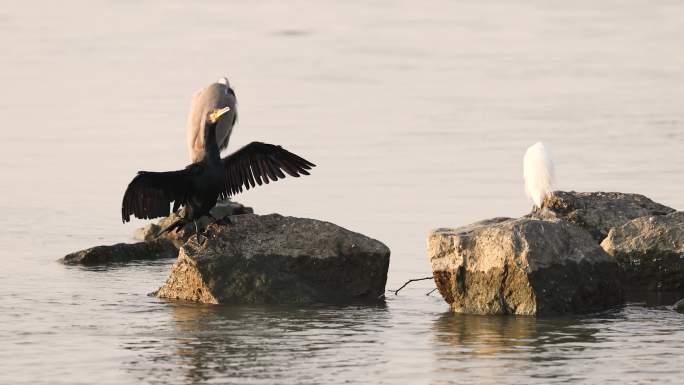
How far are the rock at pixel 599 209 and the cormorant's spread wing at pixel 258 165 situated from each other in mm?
2349

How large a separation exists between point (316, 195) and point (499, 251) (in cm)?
620

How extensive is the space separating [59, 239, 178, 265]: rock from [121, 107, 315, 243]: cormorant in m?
1.51

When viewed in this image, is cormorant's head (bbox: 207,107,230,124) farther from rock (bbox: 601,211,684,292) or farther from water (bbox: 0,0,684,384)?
rock (bbox: 601,211,684,292)

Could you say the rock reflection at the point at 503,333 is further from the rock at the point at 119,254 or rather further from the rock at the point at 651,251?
the rock at the point at 119,254

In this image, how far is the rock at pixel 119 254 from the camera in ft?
52.4

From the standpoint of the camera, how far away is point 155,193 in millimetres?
14234

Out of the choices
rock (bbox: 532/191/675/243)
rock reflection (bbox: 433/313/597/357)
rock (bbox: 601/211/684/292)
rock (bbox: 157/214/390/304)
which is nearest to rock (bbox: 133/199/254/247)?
rock (bbox: 157/214/390/304)

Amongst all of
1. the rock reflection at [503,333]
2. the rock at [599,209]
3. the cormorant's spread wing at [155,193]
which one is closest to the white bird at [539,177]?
the rock at [599,209]

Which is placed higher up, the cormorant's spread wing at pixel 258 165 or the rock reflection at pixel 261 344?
the cormorant's spread wing at pixel 258 165

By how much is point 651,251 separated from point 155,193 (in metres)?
4.46

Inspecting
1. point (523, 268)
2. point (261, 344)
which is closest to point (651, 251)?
point (523, 268)

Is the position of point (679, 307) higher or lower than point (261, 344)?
higher

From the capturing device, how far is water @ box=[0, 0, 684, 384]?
11867 mm

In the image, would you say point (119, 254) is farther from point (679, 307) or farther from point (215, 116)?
point (679, 307)
